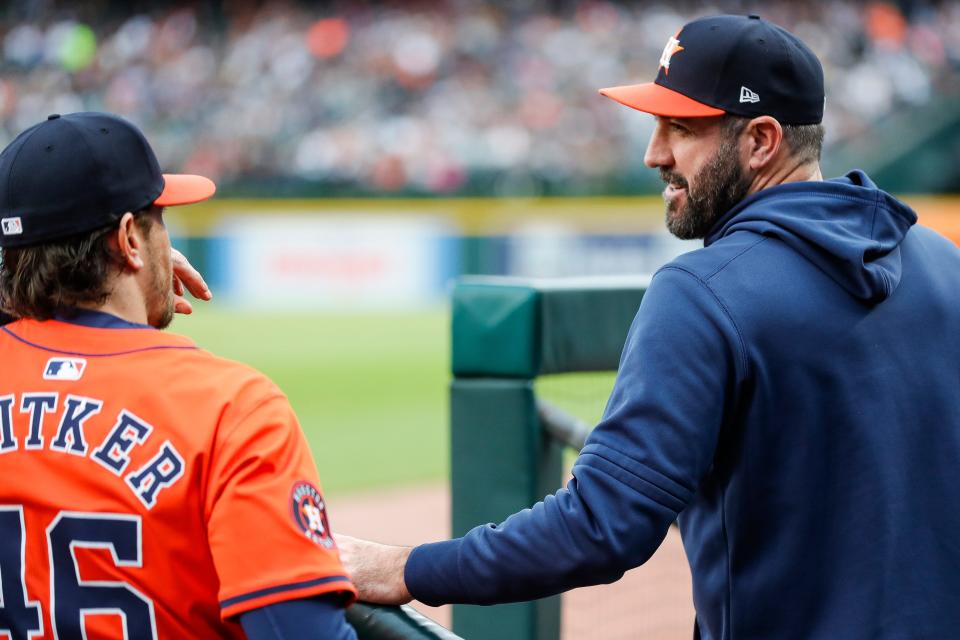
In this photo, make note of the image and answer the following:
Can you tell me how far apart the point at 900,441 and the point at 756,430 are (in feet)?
0.75

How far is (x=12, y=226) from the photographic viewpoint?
1.58 m

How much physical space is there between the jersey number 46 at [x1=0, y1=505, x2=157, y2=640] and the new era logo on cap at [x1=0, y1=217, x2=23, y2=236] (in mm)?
396

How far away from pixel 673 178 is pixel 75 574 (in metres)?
1.17

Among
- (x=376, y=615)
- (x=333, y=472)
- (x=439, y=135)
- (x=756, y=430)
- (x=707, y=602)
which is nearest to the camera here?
(x=376, y=615)

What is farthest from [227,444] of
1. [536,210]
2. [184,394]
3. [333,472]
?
[536,210]

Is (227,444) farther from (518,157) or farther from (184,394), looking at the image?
(518,157)

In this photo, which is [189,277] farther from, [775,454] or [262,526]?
[775,454]

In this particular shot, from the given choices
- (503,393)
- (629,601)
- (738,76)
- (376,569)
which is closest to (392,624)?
(376,569)

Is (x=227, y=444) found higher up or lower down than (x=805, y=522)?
higher up

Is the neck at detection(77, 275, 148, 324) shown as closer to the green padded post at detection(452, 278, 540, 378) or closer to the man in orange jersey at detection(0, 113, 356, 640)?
the man in orange jersey at detection(0, 113, 356, 640)

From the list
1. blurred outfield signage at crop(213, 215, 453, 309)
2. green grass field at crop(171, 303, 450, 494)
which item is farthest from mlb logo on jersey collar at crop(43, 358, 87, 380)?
blurred outfield signage at crop(213, 215, 453, 309)

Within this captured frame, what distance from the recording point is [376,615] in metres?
1.54

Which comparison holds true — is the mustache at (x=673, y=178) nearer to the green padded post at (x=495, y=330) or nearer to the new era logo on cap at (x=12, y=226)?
the green padded post at (x=495, y=330)

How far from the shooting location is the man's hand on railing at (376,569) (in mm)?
1601
